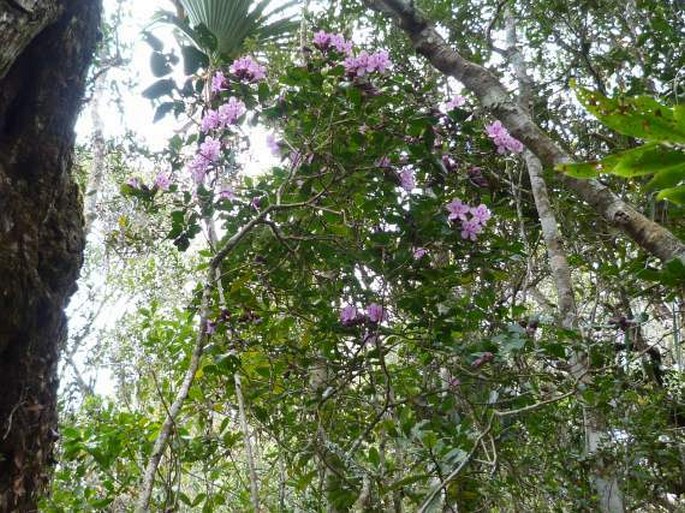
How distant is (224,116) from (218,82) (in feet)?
0.52

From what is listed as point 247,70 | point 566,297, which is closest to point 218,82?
point 247,70

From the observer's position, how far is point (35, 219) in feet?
5.60

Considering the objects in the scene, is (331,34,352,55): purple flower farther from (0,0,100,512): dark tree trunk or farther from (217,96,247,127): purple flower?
(0,0,100,512): dark tree trunk

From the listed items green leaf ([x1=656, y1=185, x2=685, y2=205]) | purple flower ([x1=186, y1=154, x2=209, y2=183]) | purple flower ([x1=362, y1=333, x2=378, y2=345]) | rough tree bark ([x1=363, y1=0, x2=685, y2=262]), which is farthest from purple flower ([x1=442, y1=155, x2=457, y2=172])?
green leaf ([x1=656, y1=185, x2=685, y2=205])

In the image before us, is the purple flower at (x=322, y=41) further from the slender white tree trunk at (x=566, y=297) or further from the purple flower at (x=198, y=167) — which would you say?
the slender white tree trunk at (x=566, y=297)

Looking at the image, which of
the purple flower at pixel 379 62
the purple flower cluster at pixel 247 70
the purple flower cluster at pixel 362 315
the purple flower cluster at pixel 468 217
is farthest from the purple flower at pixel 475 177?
the purple flower cluster at pixel 247 70

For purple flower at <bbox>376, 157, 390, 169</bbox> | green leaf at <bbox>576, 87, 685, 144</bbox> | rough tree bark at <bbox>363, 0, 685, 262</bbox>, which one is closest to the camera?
green leaf at <bbox>576, 87, 685, 144</bbox>

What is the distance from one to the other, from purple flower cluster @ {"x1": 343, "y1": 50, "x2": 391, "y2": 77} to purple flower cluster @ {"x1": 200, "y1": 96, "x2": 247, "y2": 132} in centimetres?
41

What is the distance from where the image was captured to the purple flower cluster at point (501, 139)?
2.02 meters

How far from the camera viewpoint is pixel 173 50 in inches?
71.8

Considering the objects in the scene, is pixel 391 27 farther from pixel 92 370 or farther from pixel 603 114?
pixel 92 370

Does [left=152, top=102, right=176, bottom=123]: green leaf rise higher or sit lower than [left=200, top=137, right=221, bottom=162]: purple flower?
higher

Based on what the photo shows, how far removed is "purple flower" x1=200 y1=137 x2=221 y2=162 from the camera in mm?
1934

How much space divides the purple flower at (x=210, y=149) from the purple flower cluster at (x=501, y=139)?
101 centimetres
